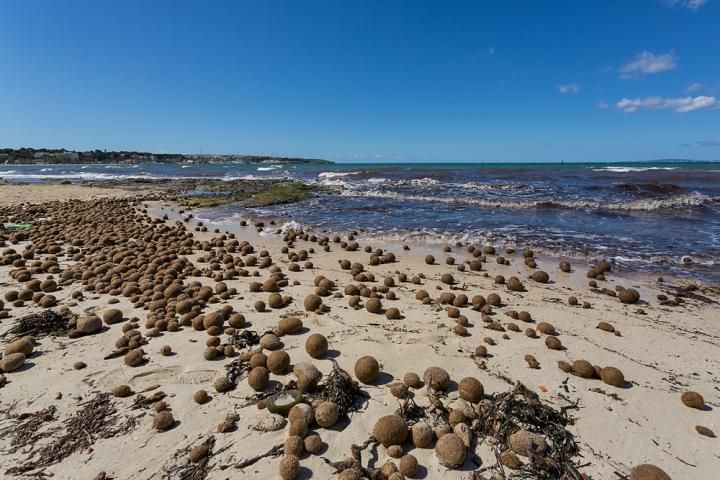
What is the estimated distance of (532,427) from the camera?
288cm

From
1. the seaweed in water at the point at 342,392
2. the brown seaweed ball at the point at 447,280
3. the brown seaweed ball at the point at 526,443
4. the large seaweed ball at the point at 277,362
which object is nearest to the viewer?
the brown seaweed ball at the point at 526,443

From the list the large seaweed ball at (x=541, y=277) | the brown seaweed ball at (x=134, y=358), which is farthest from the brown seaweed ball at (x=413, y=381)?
the large seaweed ball at (x=541, y=277)

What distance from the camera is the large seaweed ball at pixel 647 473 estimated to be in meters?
2.31

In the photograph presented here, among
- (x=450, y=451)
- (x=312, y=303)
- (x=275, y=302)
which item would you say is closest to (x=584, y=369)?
(x=450, y=451)

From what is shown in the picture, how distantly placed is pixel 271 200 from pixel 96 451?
56.0 ft

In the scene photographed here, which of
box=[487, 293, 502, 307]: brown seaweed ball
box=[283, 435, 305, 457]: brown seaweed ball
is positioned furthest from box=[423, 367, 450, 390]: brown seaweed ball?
box=[487, 293, 502, 307]: brown seaweed ball

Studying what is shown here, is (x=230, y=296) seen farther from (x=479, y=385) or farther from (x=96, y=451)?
(x=479, y=385)

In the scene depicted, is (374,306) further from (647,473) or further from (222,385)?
(647,473)

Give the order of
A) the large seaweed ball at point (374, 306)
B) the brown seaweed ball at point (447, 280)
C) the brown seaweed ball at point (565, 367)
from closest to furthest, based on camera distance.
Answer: the brown seaweed ball at point (565, 367) < the large seaweed ball at point (374, 306) < the brown seaweed ball at point (447, 280)

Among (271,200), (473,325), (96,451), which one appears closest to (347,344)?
(473,325)

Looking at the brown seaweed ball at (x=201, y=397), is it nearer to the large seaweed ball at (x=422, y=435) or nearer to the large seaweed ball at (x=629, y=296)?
the large seaweed ball at (x=422, y=435)

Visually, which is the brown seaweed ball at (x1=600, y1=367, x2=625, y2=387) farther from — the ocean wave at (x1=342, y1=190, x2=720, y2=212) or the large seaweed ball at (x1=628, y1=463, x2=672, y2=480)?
the ocean wave at (x1=342, y1=190, x2=720, y2=212)

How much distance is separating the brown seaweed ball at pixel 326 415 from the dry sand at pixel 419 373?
0.08 meters

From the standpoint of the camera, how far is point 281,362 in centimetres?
356
